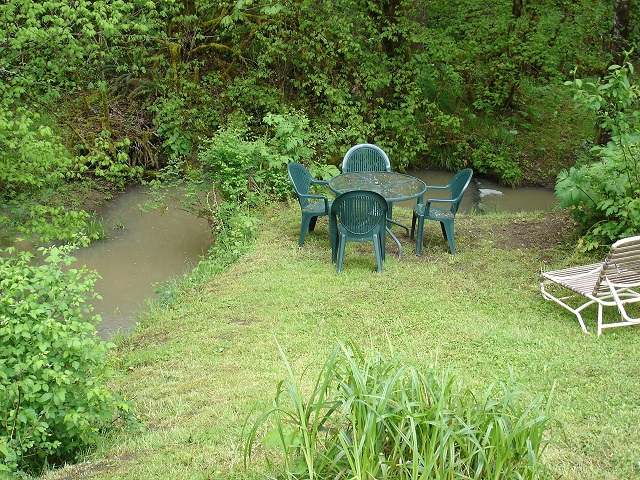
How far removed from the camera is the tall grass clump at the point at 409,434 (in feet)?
10.6

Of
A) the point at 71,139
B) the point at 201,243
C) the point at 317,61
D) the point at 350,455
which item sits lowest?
the point at 201,243

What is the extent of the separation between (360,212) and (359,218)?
0.24 ft

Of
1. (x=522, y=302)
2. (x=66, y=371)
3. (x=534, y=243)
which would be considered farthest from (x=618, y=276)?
(x=66, y=371)

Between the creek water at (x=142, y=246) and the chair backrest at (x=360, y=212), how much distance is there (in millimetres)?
2599

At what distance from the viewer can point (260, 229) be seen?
30.9 feet

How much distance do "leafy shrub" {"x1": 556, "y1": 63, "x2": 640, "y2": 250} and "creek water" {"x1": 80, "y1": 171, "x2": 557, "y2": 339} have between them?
4.41 meters

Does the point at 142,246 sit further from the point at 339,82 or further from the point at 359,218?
the point at 339,82

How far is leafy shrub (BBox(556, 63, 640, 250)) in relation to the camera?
7.02 meters

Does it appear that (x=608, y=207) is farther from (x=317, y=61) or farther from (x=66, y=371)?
(x=317, y=61)

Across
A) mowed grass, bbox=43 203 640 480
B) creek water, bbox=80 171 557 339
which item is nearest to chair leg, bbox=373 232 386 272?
mowed grass, bbox=43 203 640 480

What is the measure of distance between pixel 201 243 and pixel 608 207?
228 inches

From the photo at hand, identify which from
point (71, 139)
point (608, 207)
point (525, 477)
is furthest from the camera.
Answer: point (71, 139)

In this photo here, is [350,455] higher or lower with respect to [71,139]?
lower

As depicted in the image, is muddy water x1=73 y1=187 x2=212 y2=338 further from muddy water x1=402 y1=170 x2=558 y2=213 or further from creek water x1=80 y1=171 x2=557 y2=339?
muddy water x1=402 y1=170 x2=558 y2=213
